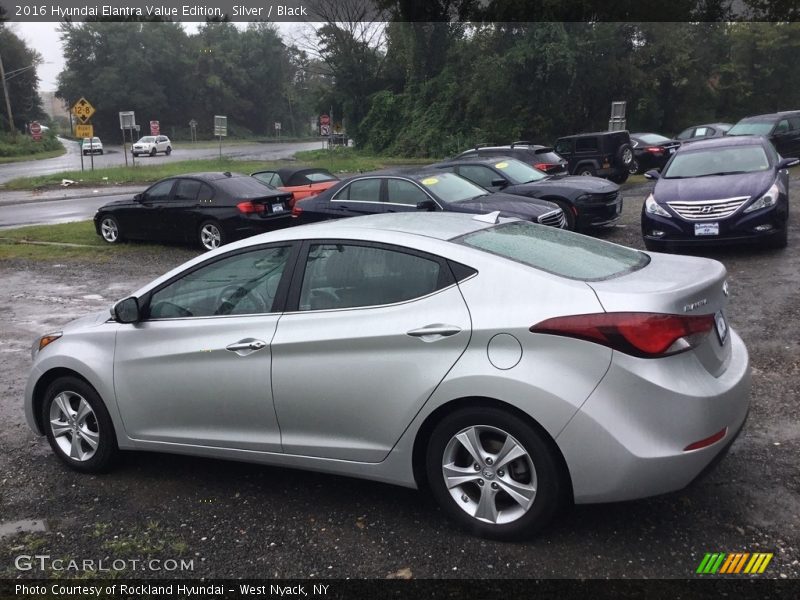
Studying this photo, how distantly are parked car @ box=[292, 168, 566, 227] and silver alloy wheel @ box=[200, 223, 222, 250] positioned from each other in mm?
2358

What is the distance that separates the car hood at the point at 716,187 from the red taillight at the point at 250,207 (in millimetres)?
7060

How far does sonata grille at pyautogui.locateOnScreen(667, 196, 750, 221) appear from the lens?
33.0ft

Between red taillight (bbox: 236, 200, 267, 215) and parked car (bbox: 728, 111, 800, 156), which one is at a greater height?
parked car (bbox: 728, 111, 800, 156)

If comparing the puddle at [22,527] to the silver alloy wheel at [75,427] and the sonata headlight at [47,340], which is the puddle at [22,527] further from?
the sonata headlight at [47,340]

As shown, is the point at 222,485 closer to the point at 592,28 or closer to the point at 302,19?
the point at 592,28

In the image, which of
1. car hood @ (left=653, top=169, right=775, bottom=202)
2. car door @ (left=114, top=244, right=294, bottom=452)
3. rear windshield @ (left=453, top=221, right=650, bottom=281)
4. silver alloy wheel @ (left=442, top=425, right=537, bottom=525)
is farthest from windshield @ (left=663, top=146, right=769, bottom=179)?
silver alloy wheel @ (left=442, top=425, right=537, bottom=525)

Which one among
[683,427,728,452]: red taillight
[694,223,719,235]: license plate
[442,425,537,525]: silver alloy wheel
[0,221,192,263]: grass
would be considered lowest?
[0,221,192,263]: grass

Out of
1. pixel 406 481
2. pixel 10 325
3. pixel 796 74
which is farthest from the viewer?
pixel 796 74

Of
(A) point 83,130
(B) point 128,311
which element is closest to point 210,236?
(B) point 128,311

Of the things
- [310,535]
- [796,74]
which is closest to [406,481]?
[310,535]

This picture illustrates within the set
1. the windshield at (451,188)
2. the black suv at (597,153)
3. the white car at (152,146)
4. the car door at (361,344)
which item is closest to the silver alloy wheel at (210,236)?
the windshield at (451,188)

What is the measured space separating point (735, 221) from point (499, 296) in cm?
749

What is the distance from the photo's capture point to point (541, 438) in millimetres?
3518

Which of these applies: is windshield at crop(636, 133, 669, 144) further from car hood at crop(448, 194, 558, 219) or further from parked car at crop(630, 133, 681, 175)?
car hood at crop(448, 194, 558, 219)
